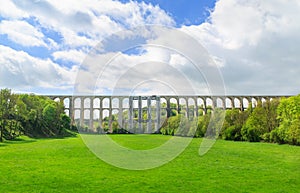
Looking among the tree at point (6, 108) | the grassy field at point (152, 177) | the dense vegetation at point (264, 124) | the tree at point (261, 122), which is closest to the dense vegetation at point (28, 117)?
the tree at point (6, 108)

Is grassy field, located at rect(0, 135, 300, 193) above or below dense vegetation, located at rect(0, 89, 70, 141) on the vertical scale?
below

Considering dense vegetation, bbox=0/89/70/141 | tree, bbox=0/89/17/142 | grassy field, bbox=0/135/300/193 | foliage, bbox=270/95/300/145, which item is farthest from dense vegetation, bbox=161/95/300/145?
tree, bbox=0/89/17/142

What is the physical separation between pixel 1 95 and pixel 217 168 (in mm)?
33592

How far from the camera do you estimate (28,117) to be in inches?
2019

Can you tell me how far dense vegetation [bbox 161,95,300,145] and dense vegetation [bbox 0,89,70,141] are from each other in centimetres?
2372

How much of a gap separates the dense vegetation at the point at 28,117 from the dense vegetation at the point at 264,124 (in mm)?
23719

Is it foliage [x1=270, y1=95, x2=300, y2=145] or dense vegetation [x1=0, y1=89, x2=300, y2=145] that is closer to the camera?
foliage [x1=270, y1=95, x2=300, y2=145]

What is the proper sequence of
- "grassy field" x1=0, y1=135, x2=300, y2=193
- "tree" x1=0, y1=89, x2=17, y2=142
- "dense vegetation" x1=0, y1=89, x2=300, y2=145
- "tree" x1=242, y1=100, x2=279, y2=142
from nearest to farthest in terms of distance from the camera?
"grassy field" x1=0, y1=135, x2=300, y2=193 < "dense vegetation" x1=0, y1=89, x2=300, y2=145 < "tree" x1=0, y1=89, x2=17, y2=142 < "tree" x1=242, y1=100, x2=279, y2=142

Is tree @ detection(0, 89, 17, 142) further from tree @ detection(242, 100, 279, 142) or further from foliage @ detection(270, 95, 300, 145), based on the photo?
foliage @ detection(270, 95, 300, 145)

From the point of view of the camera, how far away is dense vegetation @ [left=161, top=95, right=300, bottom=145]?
1506 inches

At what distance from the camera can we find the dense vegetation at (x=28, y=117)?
43.8 meters

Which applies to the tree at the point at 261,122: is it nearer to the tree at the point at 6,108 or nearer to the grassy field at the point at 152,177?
the grassy field at the point at 152,177

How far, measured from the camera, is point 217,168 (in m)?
18.3

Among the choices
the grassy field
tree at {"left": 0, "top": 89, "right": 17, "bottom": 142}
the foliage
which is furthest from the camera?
tree at {"left": 0, "top": 89, "right": 17, "bottom": 142}
